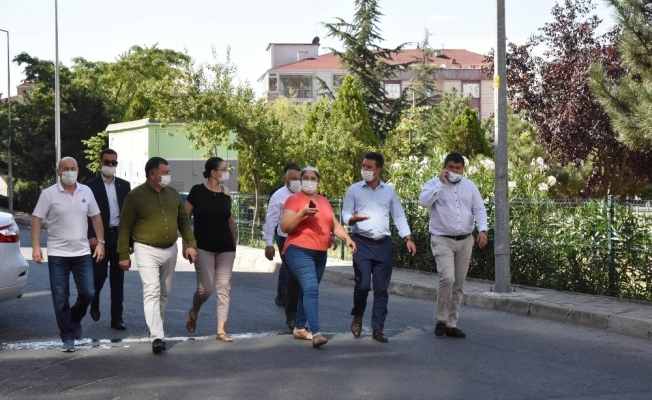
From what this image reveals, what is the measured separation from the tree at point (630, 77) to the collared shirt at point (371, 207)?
23.0 ft

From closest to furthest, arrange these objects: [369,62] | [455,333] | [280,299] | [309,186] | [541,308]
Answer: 1. [309,186]
2. [455,333]
3. [541,308]
4. [280,299]
5. [369,62]

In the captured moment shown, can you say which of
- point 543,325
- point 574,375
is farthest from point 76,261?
point 543,325

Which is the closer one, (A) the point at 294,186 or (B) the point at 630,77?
(A) the point at 294,186

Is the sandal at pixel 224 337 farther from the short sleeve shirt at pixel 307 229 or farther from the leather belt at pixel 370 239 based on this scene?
the leather belt at pixel 370 239

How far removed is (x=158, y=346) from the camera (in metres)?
9.40

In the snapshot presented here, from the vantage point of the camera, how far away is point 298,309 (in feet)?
34.3

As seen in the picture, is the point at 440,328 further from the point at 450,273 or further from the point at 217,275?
the point at 217,275

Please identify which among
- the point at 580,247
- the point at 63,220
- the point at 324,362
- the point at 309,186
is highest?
the point at 309,186

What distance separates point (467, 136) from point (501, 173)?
74.5 ft

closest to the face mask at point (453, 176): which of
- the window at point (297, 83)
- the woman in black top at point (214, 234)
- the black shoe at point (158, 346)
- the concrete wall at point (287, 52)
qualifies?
the woman in black top at point (214, 234)

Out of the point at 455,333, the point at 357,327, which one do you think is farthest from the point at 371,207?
the point at 455,333

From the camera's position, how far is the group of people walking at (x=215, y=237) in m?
9.64

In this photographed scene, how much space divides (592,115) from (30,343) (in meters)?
18.9

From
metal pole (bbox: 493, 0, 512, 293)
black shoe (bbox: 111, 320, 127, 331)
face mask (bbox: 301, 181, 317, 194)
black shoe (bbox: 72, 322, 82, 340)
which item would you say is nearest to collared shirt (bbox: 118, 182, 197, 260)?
black shoe (bbox: 72, 322, 82, 340)
